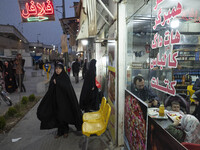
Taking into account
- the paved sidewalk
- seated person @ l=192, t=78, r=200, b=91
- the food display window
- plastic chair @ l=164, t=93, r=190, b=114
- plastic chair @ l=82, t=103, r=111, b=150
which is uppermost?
the food display window

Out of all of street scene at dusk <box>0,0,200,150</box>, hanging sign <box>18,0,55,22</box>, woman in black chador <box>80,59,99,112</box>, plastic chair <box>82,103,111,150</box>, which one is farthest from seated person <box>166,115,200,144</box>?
hanging sign <box>18,0,55,22</box>

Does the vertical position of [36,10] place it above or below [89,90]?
above

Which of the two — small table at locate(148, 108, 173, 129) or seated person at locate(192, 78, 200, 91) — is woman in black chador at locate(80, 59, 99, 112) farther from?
seated person at locate(192, 78, 200, 91)

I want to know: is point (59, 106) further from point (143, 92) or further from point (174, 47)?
point (174, 47)

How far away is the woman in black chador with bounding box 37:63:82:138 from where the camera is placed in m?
3.69

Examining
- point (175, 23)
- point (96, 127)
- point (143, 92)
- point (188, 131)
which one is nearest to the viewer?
point (188, 131)

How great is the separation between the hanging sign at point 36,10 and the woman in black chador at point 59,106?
16.9 ft

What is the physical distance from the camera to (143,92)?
94.3 inches

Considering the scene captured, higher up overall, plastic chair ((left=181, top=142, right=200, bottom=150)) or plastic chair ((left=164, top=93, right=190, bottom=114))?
plastic chair ((left=164, top=93, right=190, bottom=114))

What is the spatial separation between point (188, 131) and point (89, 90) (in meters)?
3.57

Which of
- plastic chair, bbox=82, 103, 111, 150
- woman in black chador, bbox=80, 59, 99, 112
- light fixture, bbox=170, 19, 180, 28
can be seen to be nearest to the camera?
light fixture, bbox=170, 19, 180, 28

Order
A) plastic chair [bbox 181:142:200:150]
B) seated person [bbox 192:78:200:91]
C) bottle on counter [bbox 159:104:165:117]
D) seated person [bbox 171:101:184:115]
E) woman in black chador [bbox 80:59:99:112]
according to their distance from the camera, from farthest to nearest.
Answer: woman in black chador [bbox 80:59:99:112] < bottle on counter [bbox 159:104:165:117] < seated person [bbox 171:101:184:115] < seated person [bbox 192:78:200:91] < plastic chair [bbox 181:142:200:150]

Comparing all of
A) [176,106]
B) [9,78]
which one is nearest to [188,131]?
[176,106]

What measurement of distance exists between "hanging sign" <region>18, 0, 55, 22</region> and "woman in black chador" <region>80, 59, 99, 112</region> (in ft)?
15.6
